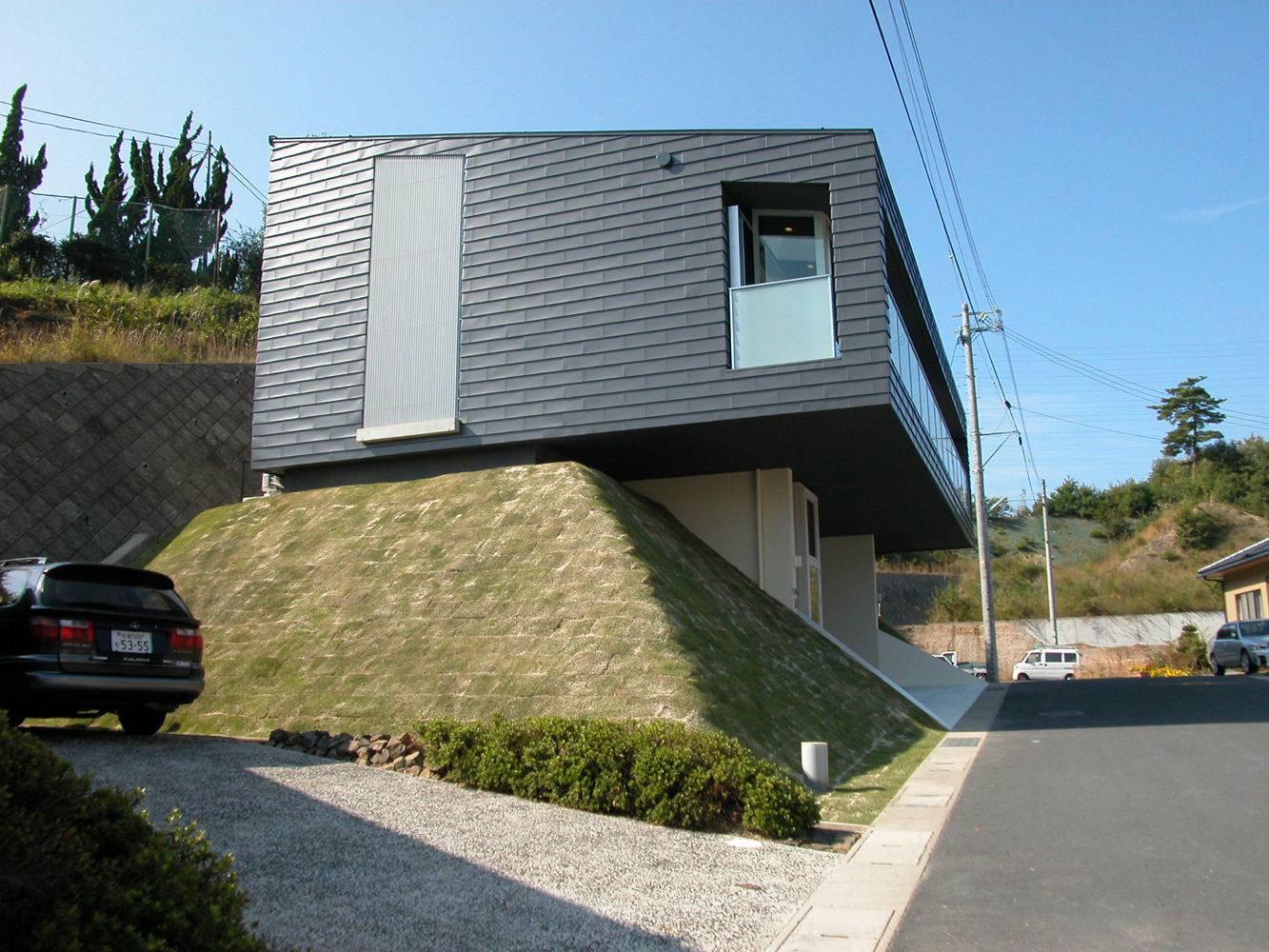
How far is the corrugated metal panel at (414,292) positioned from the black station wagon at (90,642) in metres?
6.38

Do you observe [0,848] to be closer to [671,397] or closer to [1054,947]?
[1054,947]

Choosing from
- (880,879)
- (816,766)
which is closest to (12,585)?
(816,766)

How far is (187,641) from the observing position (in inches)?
333

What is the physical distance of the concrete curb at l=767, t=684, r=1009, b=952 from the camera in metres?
4.57

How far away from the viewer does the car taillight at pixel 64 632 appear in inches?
293

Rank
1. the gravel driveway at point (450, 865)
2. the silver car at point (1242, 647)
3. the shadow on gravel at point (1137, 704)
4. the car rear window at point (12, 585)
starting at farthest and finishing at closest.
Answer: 1. the silver car at point (1242, 647)
2. the shadow on gravel at point (1137, 704)
3. the car rear window at point (12, 585)
4. the gravel driveway at point (450, 865)

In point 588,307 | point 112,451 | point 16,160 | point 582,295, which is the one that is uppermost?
point 16,160

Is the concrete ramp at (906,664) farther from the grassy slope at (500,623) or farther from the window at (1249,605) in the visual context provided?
the window at (1249,605)

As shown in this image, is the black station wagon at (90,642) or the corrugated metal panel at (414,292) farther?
the corrugated metal panel at (414,292)

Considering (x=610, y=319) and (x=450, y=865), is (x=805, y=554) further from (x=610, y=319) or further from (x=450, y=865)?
(x=450, y=865)

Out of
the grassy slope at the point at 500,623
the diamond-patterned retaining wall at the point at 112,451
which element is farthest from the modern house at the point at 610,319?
the diamond-patterned retaining wall at the point at 112,451

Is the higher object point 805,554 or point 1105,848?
point 805,554

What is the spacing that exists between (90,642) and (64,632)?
8.4 inches

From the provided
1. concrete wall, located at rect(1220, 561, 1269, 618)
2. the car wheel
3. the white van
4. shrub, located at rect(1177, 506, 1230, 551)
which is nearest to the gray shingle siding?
the car wheel
